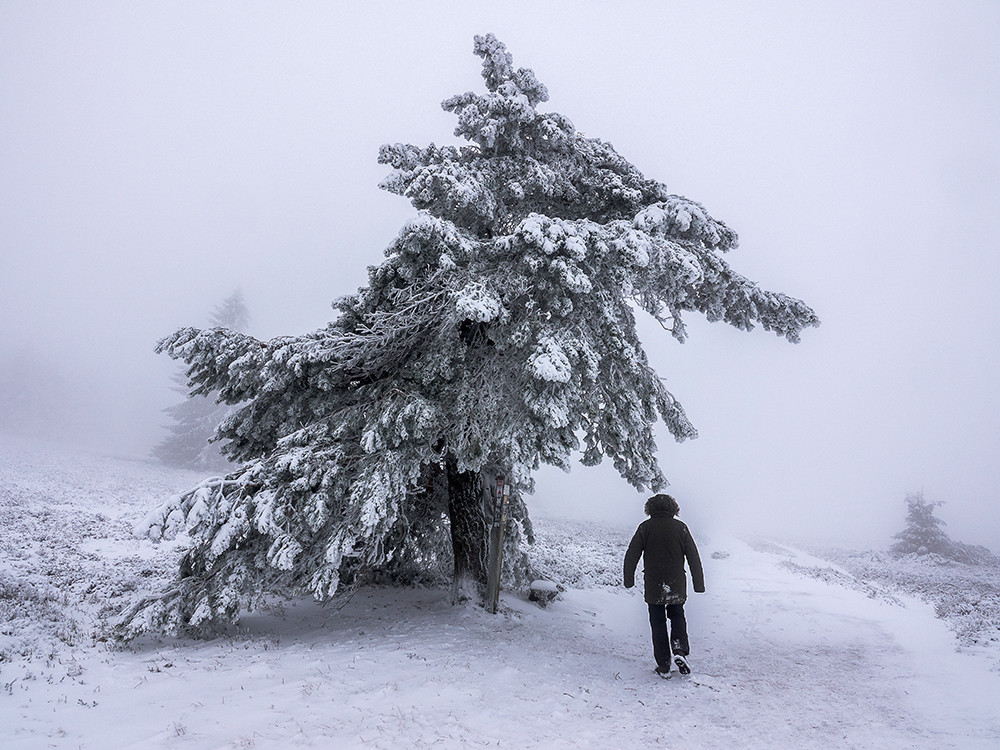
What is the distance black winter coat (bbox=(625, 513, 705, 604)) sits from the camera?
6609mm

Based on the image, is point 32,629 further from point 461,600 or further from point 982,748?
point 982,748

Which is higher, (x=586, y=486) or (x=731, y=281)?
(x=731, y=281)

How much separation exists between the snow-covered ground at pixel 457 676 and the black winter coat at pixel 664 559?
3.33ft

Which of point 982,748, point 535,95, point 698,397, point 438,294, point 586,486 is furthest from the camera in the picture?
point 698,397

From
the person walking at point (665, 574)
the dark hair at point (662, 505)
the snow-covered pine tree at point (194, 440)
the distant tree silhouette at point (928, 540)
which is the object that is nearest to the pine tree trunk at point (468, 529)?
the person walking at point (665, 574)

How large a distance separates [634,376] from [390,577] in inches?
255

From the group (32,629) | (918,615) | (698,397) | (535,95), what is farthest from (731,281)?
(698,397)

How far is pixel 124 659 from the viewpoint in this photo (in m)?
5.86

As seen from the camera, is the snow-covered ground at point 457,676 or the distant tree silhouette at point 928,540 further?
the distant tree silhouette at point 928,540

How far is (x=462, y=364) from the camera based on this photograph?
8383mm

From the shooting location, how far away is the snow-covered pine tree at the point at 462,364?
6711mm

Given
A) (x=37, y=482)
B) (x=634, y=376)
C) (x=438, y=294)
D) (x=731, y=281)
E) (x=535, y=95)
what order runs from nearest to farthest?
(x=438, y=294) → (x=634, y=376) → (x=731, y=281) → (x=535, y=95) → (x=37, y=482)

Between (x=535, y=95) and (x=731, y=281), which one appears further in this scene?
(x=535, y=95)

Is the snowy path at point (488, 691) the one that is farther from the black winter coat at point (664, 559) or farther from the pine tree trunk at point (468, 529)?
the black winter coat at point (664, 559)
